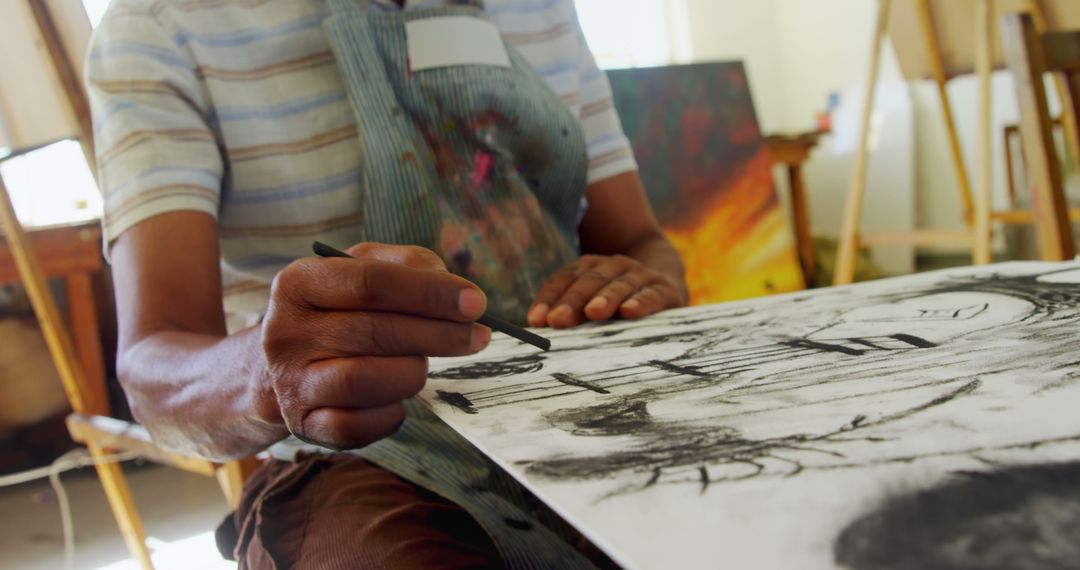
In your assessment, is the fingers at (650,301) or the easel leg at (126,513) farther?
the easel leg at (126,513)

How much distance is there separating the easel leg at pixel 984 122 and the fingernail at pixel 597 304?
1494 millimetres

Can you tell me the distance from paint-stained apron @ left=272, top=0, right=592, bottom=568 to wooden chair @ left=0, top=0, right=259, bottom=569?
0.38 m

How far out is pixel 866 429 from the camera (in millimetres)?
249

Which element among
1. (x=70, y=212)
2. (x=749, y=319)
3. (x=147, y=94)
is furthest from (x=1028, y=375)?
(x=70, y=212)

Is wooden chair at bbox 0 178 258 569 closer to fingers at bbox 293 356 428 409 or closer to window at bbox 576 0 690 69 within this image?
fingers at bbox 293 356 428 409

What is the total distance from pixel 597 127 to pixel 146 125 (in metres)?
0.50

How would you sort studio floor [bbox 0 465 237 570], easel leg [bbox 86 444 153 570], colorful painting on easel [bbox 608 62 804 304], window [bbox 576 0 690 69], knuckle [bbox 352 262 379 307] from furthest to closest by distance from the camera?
window [bbox 576 0 690 69], colorful painting on easel [bbox 608 62 804 304], studio floor [bbox 0 465 237 570], easel leg [bbox 86 444 153 570], knuckle [bbox 352 262 379 307]

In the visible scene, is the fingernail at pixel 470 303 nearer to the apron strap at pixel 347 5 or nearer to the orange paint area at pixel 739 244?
the apron strap at pixel 347 5

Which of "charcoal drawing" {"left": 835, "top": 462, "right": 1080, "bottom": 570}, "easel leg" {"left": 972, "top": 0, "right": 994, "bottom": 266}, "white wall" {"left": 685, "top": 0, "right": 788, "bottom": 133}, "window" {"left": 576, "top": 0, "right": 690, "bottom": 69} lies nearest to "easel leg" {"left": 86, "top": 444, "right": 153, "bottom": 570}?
Answer: "charcoal drawing" {"left": 835, "top": 462, "right": 1080, "bottom": 570}

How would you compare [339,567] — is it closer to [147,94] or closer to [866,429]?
[866,429]

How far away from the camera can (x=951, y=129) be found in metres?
2.14

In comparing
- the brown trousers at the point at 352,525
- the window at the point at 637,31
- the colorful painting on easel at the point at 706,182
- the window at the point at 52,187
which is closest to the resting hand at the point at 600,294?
the brown trousers at the point at 352,525

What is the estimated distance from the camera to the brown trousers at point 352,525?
424mm

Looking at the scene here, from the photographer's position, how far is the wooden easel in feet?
5.61
